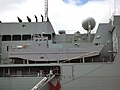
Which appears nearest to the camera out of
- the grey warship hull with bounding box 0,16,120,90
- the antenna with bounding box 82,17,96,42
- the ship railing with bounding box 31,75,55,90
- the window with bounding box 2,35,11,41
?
the ship railing with bounding box 31,75,55,90

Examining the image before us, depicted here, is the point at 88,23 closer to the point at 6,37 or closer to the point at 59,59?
the point at 59,59

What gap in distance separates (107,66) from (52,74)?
4.32m

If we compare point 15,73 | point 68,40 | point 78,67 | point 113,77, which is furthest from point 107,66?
point 15,73

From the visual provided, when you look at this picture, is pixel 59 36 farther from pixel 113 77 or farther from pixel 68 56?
pixel 113 77

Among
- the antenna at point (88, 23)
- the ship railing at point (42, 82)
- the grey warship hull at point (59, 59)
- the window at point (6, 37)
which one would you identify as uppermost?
the antenna at point (88, 23)

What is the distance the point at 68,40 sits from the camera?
78.5 ft

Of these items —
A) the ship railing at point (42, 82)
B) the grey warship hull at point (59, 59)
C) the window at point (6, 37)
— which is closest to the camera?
the ship railing at point (42, 82)

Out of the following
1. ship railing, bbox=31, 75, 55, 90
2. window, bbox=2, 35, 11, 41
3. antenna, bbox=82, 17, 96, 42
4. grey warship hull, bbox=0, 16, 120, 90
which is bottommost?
ship railing, bbox=31, 75, 55, 90

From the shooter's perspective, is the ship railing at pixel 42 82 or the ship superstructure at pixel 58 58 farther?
the ship superstructure at pixel 58 58

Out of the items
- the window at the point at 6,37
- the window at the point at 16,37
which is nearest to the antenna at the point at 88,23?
the window at the point at 16,37

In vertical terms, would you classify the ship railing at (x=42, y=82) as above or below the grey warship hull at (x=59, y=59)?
below

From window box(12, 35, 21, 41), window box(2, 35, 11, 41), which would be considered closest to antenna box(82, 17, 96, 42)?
window box(12, 35, 21, 41)

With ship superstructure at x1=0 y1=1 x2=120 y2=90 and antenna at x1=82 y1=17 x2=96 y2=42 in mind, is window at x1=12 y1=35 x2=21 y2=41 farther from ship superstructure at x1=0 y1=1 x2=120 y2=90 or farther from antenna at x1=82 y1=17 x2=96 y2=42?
antenna at x1=82 y1=17 x2=96 y2=42

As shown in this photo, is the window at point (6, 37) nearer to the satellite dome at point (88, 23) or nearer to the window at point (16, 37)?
the window at point (16, 37)
